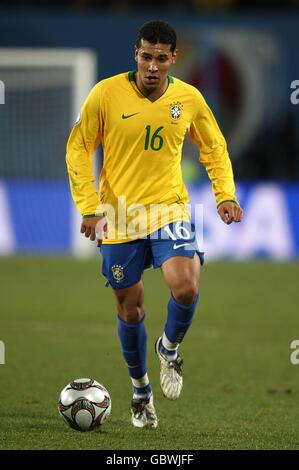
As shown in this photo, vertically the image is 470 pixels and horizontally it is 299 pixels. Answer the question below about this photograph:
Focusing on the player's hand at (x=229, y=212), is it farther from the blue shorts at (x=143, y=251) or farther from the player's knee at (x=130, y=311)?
the player's knee at (x=130, y=311)

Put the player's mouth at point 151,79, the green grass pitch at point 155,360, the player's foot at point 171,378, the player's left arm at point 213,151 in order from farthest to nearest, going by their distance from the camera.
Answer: the player's left arm at point 213,151 → the player's foot at point 171,378 → the player's mouth at point 151,79 → the green grass pitch at point 155,360

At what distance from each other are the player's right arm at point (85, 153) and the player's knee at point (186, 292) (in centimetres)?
70

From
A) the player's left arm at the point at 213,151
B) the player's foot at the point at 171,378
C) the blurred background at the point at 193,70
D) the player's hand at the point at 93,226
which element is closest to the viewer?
the player's hand at the point at 93,226

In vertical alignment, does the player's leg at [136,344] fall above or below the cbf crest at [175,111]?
below

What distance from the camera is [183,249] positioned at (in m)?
6.51

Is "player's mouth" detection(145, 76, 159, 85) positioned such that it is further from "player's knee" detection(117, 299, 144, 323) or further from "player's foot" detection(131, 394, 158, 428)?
"player's foot" detection(131, 394, 158, 428)

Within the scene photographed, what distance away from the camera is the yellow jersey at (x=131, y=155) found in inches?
257

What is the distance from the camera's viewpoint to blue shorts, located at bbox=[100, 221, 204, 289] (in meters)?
6.51

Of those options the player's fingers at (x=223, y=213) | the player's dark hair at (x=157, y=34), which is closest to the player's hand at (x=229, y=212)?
the player's fingers at (x=223, y=213)

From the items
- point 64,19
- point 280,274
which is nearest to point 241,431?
point 280,274

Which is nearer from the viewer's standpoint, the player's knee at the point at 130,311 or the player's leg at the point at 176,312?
the player's leg at the point at 176,312

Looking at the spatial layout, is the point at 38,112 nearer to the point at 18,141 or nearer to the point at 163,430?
the point at 18,141

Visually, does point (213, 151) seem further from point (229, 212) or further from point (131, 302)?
point (131, 302)

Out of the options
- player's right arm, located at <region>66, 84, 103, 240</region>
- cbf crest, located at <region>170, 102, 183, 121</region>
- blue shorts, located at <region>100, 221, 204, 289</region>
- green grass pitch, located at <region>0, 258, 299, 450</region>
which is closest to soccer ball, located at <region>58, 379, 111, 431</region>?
green grass pitch, located at <region>0, 258, 299, 450</region>
